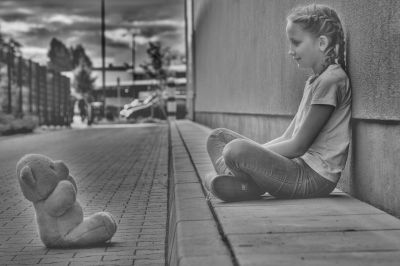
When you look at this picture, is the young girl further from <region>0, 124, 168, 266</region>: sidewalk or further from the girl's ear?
<region>0, 124, 168, 266</region>: sidewalk

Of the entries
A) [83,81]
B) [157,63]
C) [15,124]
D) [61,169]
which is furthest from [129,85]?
[61,169]

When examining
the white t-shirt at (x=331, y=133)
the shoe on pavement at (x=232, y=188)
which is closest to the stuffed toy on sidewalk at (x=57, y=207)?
the shoe on pavement at (x=232, y=188)

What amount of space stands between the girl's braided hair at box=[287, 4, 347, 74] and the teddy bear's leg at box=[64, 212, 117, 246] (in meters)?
1.87

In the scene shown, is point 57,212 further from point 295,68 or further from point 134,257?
point 295,68

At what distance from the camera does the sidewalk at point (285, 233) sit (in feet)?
9.54

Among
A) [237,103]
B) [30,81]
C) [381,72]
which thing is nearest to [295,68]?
[381,72]

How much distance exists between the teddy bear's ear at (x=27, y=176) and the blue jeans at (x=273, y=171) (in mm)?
1254

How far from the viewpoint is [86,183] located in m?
8.85

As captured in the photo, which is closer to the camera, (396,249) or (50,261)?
(396,249)

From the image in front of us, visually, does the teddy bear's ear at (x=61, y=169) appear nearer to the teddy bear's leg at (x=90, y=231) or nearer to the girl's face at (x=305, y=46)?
the teddy bear's leg at (x=90, y=231)

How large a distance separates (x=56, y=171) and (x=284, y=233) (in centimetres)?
176

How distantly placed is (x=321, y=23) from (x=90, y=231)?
82.6 inches

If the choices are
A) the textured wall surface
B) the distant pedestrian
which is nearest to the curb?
the textured wall surface

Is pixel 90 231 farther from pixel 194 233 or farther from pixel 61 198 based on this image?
pixel 194 233
